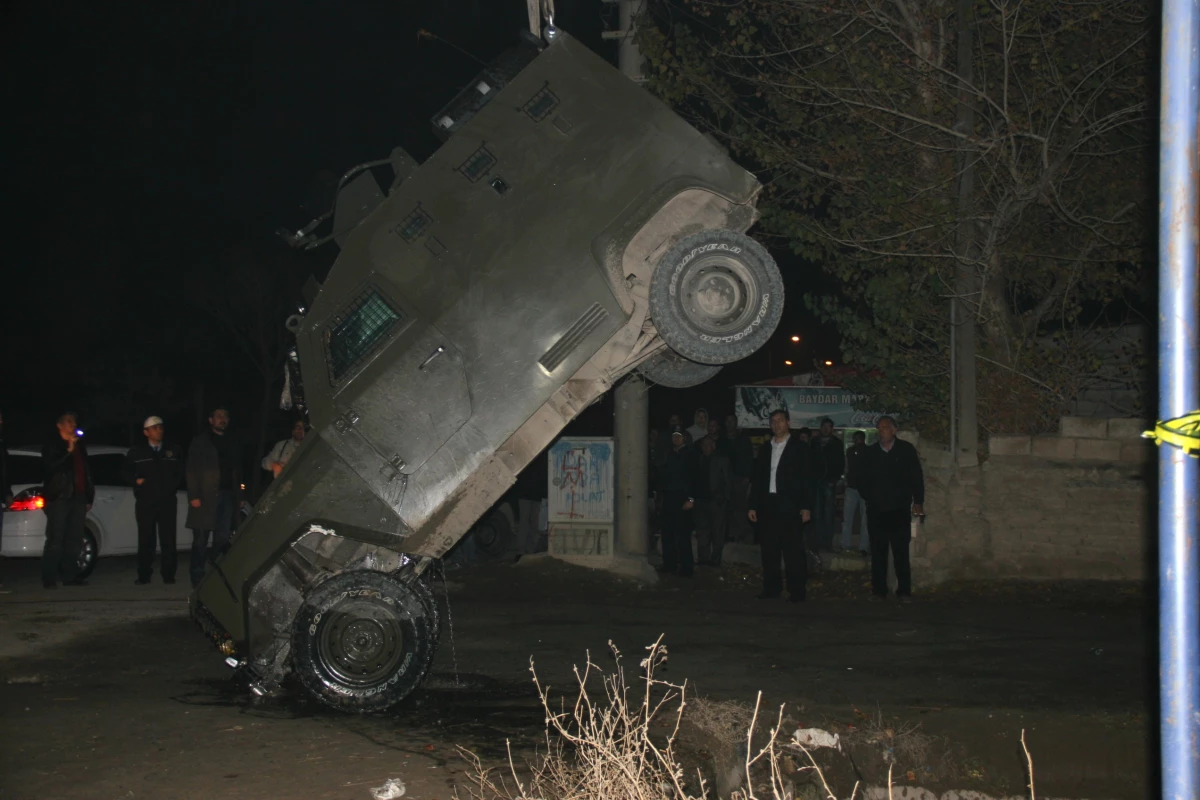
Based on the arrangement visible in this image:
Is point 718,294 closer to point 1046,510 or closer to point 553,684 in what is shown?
point 553,684

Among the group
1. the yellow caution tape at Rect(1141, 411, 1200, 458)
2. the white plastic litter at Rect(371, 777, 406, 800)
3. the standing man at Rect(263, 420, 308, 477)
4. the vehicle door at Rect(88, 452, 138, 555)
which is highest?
the yellow caution tape at Rect(1141, 411, 1200, 458)

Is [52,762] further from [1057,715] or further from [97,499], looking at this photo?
[97,499]

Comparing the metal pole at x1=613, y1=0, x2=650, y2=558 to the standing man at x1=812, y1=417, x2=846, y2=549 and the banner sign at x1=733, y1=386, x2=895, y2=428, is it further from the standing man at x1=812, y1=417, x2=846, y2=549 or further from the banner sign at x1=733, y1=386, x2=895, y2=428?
the banner sign at x1=733, y1=386, x2=895, y2=428

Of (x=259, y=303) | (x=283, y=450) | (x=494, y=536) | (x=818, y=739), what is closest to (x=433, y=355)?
(x=818, y=739)

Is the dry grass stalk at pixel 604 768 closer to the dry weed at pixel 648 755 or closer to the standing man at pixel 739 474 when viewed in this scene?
the dry weed at pixel 648 755

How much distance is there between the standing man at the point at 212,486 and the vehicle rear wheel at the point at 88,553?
163 cm

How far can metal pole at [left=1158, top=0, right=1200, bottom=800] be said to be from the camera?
89.5 inches

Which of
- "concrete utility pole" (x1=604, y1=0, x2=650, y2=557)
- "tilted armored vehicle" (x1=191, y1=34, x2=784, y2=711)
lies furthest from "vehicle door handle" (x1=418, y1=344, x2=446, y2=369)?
"concrete utility pole" (x1=604, y1=0, x2=650, y2=557)

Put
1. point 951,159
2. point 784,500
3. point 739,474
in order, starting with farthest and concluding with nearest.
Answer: point 739,474
point 951,159
point 784,500

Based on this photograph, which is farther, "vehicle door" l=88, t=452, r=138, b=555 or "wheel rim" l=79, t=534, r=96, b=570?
"vehicle door" l=88, t=452, r=138, b=555

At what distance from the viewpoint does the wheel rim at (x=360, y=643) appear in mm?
6234

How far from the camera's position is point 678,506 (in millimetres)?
12305

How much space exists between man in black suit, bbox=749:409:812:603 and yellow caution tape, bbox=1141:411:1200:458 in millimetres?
7641

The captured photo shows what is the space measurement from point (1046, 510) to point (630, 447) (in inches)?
175
